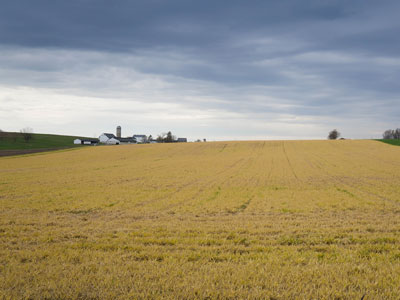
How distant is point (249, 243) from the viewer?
8.94 meters

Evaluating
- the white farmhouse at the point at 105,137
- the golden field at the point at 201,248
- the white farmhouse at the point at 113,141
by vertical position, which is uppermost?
the white farmhouse at the point at 105,137

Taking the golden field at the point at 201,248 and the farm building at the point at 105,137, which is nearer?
the golden field at the point at 201,248

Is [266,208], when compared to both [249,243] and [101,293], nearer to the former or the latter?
[249,243]

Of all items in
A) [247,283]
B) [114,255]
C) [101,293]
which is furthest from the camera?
[114,255]

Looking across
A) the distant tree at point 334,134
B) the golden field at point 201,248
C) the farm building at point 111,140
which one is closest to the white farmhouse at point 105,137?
the farm building at point 111,140

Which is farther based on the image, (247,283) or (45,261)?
(45,261)

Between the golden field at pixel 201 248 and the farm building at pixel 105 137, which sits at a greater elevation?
the farm building at pixel 105 137

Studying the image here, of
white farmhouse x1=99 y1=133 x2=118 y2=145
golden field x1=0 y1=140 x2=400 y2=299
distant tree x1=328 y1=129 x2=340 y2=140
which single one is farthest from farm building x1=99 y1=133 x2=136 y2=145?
golden field x1=0 y1=140 x2=400 y2=299

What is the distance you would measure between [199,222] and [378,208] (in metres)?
9.54

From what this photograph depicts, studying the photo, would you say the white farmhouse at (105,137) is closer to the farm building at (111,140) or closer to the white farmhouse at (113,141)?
the farm building at (111,140)

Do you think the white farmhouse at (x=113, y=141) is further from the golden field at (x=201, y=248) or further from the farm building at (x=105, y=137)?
the golden field at (x=201, y=248)

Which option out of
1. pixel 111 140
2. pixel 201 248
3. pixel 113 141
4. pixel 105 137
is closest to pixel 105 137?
pixel 105 137

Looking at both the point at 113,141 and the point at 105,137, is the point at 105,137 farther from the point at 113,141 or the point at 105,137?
the point at 113,141

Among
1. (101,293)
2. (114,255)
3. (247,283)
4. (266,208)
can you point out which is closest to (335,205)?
(266,208)
